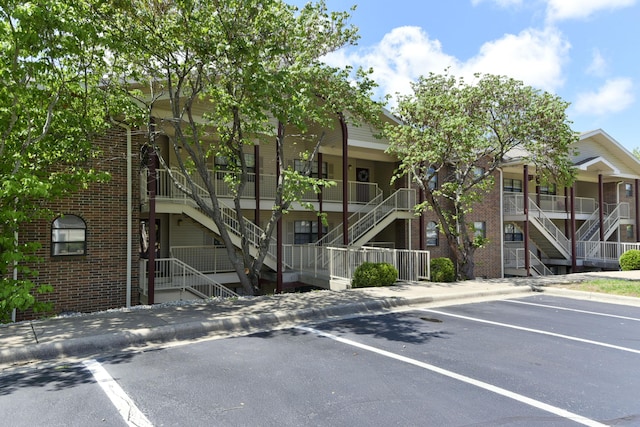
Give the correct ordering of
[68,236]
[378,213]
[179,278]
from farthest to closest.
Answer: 1. [378,213]
2. [179,278]
3. [68,236]

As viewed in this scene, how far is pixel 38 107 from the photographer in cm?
803

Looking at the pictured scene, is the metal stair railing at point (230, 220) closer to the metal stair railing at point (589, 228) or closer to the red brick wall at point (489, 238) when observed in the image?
the red brick wall at point (489, 238)

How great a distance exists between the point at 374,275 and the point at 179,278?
6372 mm

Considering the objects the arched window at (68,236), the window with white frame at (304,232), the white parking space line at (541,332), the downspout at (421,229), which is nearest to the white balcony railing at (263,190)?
the window with white frame at (304,232)

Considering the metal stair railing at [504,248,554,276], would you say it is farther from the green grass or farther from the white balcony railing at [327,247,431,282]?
the white balcony railing at [327,247,431,282]

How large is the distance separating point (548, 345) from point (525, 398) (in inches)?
93.8

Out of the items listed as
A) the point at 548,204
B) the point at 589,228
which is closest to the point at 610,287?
the point at 548,204

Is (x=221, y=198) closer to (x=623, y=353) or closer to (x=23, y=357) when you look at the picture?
(x=23, y=357)

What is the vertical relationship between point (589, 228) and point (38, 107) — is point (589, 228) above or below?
below

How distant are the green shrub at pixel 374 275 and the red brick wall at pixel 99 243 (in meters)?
6.54

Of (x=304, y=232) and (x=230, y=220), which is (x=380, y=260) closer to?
(x=230, y=220)

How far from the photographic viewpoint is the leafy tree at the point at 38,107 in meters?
6.68

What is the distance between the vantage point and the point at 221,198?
14.6 m

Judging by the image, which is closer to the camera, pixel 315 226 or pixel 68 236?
pixel 68 236
